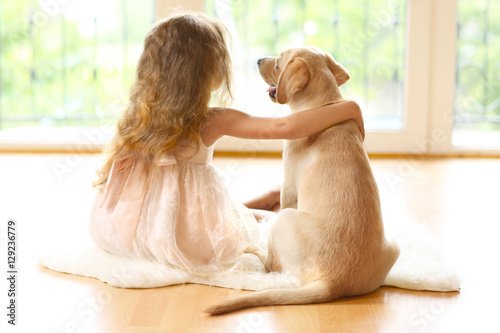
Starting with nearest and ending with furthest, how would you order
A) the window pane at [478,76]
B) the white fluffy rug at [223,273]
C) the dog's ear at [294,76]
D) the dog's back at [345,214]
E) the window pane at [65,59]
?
the dog's back at [345,214] → the white fluffy rug at [223,273] → the dog's ear at [294,76] → the window pane at [478,76] → the window pane at [65,59]

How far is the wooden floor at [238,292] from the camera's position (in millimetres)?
1623

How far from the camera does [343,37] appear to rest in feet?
14.2

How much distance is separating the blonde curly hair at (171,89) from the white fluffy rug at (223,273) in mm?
328

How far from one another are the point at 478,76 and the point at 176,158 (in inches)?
119

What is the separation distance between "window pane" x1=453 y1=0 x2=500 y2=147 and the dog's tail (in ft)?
9.74

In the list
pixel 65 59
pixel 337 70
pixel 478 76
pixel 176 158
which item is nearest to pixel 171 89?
pixel 176 158

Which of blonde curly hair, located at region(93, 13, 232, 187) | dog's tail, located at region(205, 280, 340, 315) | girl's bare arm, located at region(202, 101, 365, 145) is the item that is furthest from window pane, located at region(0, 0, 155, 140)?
dog's tail, located at region(205, 280, 340, 315)

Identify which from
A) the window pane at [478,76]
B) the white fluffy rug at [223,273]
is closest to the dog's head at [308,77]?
the white fluffy rug at [223,273]

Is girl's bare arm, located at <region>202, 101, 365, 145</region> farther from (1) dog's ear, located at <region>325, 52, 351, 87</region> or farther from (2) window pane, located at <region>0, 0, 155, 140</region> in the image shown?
(2) window pane, located at <region>0, 0, 155, 140</region>

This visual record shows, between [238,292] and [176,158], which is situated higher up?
[176,158]

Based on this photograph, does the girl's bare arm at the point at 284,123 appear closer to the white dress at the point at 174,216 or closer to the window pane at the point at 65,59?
the white dress at the point at 174,216

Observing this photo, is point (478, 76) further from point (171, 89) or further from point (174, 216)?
point (174, 216)

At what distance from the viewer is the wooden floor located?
1.62 meters

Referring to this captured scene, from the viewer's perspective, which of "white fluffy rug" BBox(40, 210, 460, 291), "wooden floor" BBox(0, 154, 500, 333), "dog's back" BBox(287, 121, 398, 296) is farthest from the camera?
"white fluffy rug" BBox(40, 210, 460, 291)
